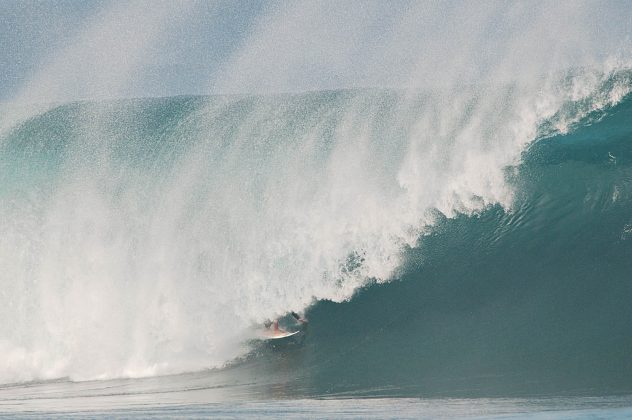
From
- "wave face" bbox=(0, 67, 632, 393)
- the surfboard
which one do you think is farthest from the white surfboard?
"wave face" bbox=(0, 67, 632, 393)

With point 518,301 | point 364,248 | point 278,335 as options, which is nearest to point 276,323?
point 278,335

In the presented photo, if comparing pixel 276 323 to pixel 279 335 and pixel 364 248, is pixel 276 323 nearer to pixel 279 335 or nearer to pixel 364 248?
pixel 279 335

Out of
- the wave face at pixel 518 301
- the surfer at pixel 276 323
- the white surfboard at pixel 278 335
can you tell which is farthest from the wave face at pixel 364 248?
the white surfboard at pixel 278 335

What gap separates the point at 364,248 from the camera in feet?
37.5

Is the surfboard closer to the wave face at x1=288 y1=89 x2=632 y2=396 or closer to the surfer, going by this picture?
the surfer

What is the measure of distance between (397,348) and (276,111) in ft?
27.8

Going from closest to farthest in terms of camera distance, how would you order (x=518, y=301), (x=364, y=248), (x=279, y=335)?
1. (x=518, y=301)
2. (x=279, y=335)
3. (x=364, y=248)

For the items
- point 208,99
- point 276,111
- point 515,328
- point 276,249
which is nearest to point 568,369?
point 515,328

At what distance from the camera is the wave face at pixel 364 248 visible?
9.63 meters

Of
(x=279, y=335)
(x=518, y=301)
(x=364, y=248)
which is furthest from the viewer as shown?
(x=364, y=248)

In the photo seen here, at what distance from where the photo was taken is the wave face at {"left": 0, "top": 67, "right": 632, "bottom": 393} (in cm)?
963

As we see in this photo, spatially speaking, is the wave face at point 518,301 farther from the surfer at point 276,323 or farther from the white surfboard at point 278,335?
the white surfboard at point 278,335

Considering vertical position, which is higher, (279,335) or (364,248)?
(364,248)

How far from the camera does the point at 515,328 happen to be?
956 centimetres
